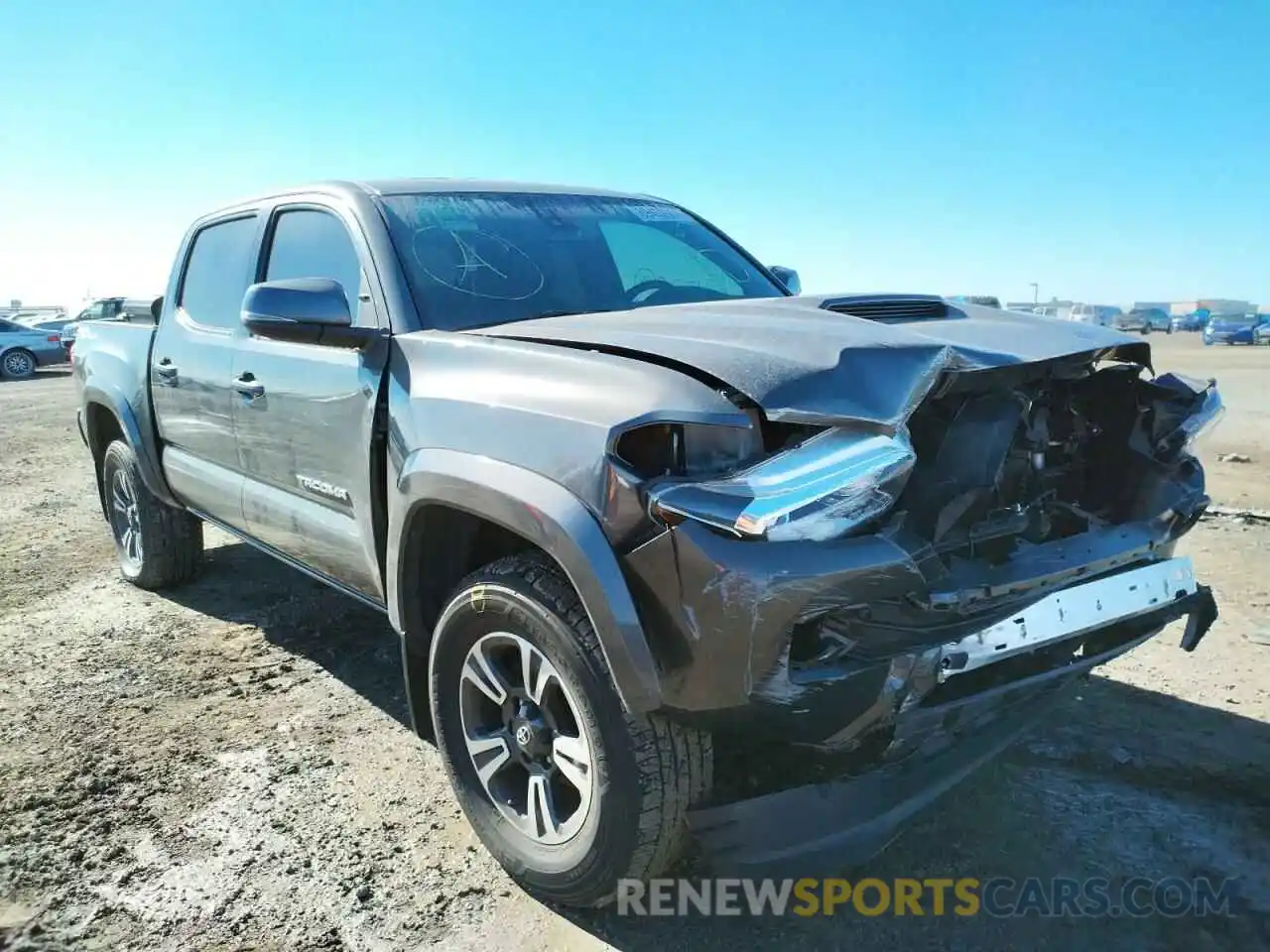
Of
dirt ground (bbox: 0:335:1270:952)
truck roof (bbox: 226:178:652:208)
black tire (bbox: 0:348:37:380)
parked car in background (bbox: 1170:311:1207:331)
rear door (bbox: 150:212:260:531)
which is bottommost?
black tire (bbox: 0:348:37:380)

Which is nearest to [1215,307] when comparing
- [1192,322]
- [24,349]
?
[1192,322]

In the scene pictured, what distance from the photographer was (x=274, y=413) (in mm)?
3402

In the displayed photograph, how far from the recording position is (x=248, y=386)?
3.56 metres

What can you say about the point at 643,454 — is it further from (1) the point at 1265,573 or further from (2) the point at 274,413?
(1) the point at 1265,573

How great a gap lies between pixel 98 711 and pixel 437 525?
6.49 ft

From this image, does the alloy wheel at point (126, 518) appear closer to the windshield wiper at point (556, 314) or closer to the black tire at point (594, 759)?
the windshield wiper at point (556, 314)

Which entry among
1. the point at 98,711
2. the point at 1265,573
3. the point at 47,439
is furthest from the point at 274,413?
the point at 47,439

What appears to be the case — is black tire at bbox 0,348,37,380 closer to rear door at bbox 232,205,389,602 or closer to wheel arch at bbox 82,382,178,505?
wheel arch at bbox 82,382,178,505

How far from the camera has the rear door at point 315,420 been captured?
2941 mm

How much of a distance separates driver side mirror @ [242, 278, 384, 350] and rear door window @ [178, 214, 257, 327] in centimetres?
108

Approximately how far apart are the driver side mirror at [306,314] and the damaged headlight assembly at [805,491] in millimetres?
1369

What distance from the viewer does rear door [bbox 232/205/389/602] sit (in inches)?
116

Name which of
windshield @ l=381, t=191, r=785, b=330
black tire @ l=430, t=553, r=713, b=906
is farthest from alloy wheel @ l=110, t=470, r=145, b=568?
black tire @ l=430, t=553, r=713, b=906

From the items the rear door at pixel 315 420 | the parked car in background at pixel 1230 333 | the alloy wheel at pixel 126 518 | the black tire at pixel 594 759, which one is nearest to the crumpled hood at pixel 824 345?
the rear door at pixel 315 420
